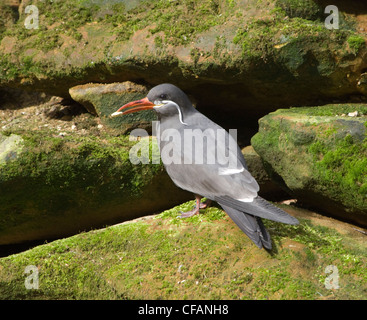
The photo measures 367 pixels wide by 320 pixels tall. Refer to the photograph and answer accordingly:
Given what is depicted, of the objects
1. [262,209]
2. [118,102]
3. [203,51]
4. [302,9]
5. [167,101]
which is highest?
[302,9]

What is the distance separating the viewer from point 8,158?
5.21 meters

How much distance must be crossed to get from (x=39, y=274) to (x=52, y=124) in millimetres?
2775

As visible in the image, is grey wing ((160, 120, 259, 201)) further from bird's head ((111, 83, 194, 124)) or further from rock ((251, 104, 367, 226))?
rock ((251, 104, 367, 226))

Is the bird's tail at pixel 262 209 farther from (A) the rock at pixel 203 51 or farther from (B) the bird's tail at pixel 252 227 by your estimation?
(A) the rock at pixel 203 51

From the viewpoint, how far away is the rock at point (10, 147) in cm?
522

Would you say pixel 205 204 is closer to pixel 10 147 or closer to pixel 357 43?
pixel 10 147

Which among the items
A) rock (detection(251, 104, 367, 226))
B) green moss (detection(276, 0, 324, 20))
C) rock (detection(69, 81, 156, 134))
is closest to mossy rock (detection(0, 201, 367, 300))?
rock (detection(251, 104, 367, 226))

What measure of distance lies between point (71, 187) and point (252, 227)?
7.71ft

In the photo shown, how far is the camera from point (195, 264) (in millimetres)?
4332

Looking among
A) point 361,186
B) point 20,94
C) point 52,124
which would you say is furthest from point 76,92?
point 361,186

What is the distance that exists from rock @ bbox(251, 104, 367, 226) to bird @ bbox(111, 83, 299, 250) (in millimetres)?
684

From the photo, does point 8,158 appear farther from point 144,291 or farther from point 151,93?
point 144,291

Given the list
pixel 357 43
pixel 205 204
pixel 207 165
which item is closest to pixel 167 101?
pixel 207 165

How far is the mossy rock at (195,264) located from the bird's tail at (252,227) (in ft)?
0.68
